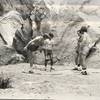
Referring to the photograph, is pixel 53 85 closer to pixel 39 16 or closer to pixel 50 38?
pixel 50 38

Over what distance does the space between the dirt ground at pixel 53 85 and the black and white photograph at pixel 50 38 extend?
38 millimetres

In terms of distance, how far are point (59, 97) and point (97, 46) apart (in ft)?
29.3

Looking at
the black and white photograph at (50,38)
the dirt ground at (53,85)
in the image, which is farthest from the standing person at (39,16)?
the dirt ground at (53,85)

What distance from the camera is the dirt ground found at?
41.3 ft

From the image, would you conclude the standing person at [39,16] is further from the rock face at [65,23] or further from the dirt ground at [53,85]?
the dirt ground at [53,85]

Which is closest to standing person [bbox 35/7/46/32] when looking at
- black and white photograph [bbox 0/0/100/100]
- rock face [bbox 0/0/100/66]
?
black and white photograph [bbox 0/0/100/100]

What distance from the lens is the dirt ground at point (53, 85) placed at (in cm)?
1260

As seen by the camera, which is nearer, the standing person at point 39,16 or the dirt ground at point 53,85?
the dirt ground at point 53,85

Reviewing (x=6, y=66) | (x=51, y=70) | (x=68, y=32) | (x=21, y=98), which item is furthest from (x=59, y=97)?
(x=68, y=32)

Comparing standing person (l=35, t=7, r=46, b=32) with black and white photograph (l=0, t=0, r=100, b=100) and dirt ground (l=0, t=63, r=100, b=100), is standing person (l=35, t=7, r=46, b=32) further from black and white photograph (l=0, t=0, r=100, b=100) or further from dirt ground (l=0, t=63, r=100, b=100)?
dirt ground (l=0, t=63, r=100, b=100)

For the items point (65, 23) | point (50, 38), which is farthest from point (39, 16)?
point (50, 38)

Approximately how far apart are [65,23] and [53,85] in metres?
8.30

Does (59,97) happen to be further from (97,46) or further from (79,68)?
(97,46)

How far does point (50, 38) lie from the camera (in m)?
17.3
